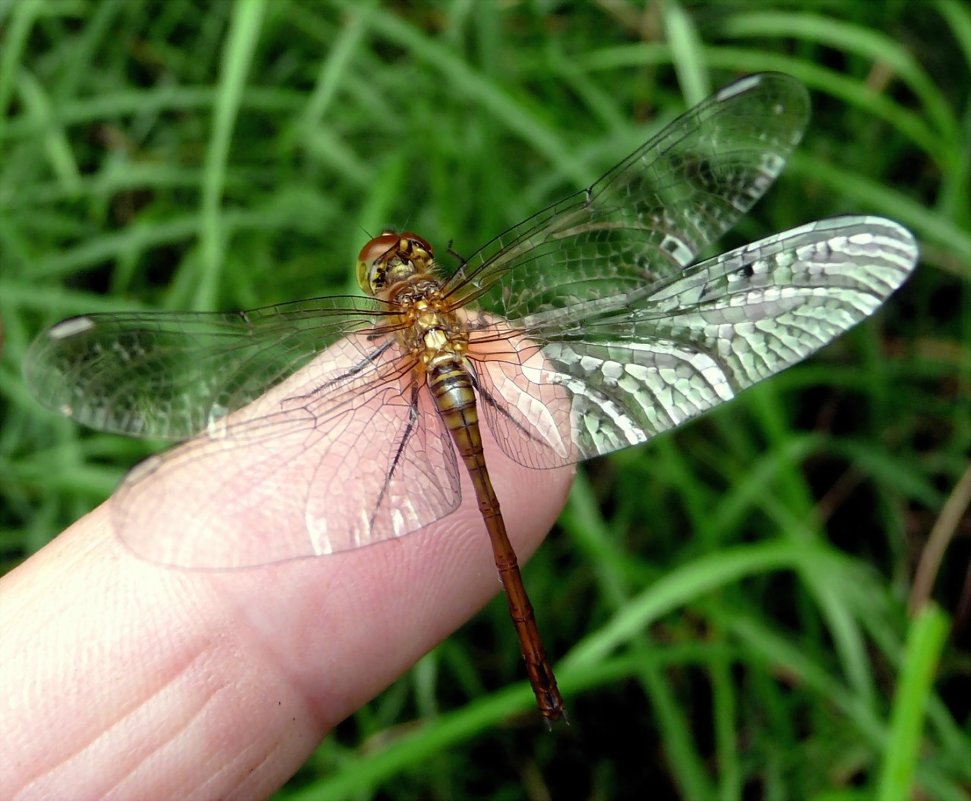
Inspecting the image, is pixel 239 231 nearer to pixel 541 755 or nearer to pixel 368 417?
pixel 368 417

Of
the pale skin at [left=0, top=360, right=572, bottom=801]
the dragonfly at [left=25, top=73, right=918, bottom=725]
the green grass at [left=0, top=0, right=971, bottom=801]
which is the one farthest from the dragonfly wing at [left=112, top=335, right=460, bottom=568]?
the green grass at [left=0, top=0, right=971, bottom=801]

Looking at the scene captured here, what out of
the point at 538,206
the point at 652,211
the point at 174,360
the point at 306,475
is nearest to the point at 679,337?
the point at 652,211

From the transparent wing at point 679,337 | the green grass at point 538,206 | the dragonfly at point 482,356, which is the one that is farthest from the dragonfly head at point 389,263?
the green grass at point 538,206

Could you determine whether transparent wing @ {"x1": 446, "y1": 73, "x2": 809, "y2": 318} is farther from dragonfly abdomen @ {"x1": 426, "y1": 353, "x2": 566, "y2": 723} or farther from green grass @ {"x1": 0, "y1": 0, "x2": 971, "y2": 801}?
green grass @ {"x1": 0, "y1": 0, "x2": 971, "y2": 801}

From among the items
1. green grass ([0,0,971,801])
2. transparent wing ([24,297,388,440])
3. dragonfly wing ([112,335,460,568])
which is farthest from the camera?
green grass ([0,0,971,801])

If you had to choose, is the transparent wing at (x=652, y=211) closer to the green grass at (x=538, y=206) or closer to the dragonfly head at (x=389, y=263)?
the dragonfly head at (x=389, y=263)

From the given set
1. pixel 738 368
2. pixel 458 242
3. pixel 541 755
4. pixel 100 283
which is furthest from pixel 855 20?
pixel 100 283
